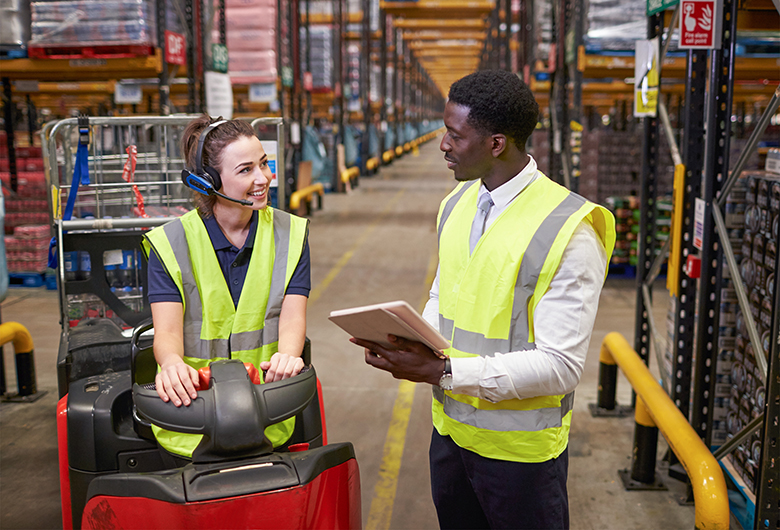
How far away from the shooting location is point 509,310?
187 centimetres

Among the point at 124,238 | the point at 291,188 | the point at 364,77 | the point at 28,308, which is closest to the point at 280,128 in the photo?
the point at 124,238

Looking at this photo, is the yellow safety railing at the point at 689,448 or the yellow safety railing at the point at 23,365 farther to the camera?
the yellow safety railing at the point at 23,365

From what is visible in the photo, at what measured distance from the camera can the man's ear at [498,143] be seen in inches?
73.0

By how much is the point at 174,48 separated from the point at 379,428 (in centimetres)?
497

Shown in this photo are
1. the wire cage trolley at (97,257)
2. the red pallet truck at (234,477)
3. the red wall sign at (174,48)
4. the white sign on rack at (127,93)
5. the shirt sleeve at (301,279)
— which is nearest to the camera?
the red pallet truck at (234,477)

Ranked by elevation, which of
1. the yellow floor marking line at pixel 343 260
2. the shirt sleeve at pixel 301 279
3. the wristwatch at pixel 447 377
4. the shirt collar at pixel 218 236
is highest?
the shirt collar at pixel 218 236

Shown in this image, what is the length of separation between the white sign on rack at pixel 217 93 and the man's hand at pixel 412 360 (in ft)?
21.5

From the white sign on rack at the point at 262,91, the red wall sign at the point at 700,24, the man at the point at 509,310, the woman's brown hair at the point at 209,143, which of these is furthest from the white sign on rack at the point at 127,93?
the man at the point at 509,310

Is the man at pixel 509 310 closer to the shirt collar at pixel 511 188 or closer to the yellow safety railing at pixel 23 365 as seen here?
the shirt collar at pixel 511 188

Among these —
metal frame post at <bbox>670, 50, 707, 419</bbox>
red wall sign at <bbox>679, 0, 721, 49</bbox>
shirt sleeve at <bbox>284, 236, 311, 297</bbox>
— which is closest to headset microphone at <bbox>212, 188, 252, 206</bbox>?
shirt sleeve at <bbox>284, 236, 311, 297</bbox>

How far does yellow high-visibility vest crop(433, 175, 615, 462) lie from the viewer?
5.96 feet

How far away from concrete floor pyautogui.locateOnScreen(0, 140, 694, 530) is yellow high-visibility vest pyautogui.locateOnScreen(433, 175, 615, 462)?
177cm

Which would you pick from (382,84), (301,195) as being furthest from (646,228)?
(382,84)

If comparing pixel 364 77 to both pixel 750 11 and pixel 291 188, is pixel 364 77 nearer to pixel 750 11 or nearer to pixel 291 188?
pixel 291 188
